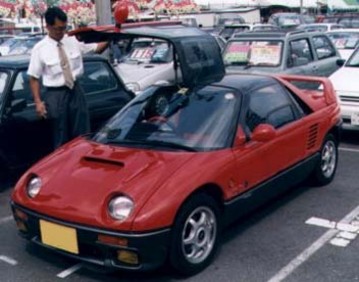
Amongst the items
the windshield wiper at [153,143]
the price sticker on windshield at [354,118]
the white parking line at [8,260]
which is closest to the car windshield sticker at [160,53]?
the price sticker on windshield at [354,118]

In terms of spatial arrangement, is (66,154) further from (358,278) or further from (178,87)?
(358,278)

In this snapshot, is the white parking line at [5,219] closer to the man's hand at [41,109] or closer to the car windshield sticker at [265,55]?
the man's hand at [41,109]

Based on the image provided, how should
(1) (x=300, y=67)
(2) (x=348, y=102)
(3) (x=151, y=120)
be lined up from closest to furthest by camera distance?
1. (3) (x=151, y=120)
2. (2) (x=348, y=102)
3. (1) (x=300, y=67)

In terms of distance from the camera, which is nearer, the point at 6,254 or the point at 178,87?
the point at 6,254

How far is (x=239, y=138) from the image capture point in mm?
4137

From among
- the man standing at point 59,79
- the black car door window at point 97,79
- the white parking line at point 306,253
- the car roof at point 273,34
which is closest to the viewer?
the white parking line at point 306,253

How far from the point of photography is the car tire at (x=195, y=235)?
351 cm

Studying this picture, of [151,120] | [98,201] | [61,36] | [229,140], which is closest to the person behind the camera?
[98,201]

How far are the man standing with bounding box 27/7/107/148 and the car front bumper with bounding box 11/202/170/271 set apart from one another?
1.95 m

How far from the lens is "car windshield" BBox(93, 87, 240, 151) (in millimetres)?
4070

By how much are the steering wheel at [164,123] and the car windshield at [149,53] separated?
208 inches

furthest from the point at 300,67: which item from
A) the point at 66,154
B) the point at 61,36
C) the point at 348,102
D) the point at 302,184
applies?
the point at 66,154

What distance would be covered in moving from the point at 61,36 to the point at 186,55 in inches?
57.7

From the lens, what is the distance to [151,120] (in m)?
4.38
